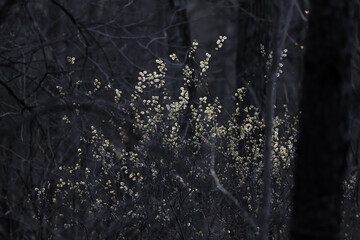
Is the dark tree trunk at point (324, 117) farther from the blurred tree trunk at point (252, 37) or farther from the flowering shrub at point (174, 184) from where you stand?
the blurred tree trunk at point (252, 37)

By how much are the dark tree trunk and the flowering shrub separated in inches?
A: 107

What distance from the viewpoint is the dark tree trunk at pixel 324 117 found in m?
3.63

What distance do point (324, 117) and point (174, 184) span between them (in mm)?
3459

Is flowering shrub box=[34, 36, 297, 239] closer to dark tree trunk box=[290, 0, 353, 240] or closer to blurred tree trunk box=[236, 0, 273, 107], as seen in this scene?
dark tree trunk box=[290, 0, 353, 240]

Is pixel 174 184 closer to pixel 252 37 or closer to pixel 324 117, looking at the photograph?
pixel 324 117

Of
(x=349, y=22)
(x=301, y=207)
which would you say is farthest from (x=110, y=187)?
(x=349, y=22)

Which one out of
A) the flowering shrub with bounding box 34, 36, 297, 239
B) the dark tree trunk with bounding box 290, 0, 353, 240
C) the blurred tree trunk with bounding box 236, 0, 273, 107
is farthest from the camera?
the blurred tree trunk with bounding box 236, 0, 273, 107

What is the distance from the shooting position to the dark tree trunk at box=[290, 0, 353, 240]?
3633 millimetres

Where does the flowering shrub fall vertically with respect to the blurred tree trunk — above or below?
below

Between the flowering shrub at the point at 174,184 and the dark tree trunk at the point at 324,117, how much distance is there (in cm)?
271

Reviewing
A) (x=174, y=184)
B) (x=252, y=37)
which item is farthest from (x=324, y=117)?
(x=252, y=37)

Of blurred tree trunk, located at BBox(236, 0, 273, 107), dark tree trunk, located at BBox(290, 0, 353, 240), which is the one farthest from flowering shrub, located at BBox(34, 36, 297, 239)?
blurred tree trunk, located at BBox(236, 0, 273, 107)

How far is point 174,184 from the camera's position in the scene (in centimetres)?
688

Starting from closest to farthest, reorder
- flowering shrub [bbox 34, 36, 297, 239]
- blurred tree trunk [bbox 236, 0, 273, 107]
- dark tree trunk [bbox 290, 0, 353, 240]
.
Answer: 1. dark tree trunk [bbox 290, 0, 353, 240]
2. flowering shrub [bbox 34, 36, 297, 239]
3. blurred tree trunk [bbox 236, 0, 273, 107]
